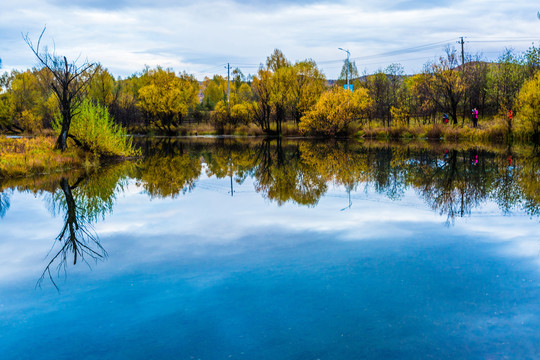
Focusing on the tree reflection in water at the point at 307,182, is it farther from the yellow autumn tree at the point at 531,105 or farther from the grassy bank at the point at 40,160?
the yellow autumn tree at the point at 531,105

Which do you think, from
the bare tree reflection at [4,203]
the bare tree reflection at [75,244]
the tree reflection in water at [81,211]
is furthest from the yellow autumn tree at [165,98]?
the bare tree reflection at [75,244]

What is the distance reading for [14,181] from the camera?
15.5 meters

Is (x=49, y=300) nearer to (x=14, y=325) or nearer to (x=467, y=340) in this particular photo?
(x=14, y=325)

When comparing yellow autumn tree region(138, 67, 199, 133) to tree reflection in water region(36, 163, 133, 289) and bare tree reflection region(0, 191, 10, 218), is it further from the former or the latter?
bare tree reflection region(0, 191, 10, 218)

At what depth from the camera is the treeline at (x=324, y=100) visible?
125ft

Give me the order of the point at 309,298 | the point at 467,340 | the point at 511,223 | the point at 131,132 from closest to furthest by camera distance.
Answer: the point at 467,340 < the point at 309,298 < the point at 511,223 < the point at 131,132

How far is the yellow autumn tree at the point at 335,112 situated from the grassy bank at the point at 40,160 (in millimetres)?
24911

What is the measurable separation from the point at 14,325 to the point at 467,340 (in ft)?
15.7

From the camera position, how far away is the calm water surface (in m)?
4.23

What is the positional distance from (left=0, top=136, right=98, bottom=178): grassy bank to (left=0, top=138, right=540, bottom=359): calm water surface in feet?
15.2

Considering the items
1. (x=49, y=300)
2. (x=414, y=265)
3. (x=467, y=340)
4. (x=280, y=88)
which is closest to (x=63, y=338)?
(x=49, y=300)

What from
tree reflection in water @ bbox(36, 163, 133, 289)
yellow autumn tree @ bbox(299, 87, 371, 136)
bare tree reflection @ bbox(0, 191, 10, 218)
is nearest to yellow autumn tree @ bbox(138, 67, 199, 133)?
yellow autumn tree @ bbox(299, 87, 371, 136)

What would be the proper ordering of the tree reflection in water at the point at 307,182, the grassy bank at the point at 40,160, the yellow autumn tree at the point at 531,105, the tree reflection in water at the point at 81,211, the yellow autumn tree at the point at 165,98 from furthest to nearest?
the yellow autumn tree at the point at 165,98 < the yellow autumn tree at the point at 531,105 < the grassy bank at the point at 40,160 < the tree reflection in water at the point at 307,182 < the tree reflection in water at the point at 81,211

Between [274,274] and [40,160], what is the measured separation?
50.9 ft
